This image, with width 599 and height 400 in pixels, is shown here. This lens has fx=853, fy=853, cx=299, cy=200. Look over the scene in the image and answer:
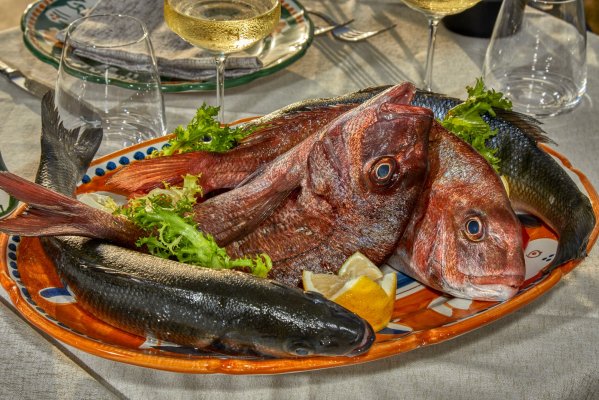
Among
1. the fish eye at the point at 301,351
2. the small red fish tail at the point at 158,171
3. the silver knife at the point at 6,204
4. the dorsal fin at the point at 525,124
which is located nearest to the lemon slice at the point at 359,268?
the fish eye at the point at 301,351

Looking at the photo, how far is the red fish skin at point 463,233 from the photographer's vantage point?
4.58 feet

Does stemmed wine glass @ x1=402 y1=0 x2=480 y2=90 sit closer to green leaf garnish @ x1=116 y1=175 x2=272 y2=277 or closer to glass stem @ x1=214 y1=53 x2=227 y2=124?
glass stem @ x1=214 y1=53 x2=227 y2=124

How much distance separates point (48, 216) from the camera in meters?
1.27

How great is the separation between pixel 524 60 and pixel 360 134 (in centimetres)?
95

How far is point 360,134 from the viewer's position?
4.54ft

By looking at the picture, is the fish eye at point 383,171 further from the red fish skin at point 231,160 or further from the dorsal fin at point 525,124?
the dorsal fin at point 525,124

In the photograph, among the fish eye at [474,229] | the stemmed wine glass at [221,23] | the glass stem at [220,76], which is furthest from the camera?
the glass stem at [220,76]

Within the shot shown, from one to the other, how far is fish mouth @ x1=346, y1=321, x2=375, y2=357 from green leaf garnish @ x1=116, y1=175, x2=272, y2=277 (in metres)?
0.22

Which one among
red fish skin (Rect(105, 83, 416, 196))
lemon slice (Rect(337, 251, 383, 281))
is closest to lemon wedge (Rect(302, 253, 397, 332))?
lemon slice (Rect(337, 251, 383, 281))

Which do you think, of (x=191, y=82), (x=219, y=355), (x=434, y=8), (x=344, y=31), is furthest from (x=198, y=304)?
(x=344, y=31)

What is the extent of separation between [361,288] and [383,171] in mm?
197

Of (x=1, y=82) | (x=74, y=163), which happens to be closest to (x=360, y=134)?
(x=74, y=163)

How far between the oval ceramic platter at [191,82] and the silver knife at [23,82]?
79 mm

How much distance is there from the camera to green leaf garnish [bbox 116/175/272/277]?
1333mm
